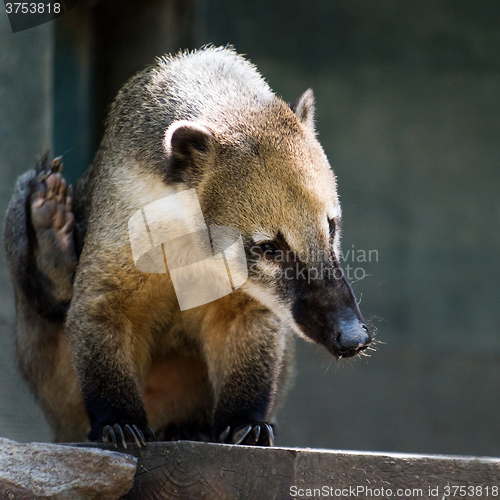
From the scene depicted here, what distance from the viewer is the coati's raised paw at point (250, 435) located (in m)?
3.22

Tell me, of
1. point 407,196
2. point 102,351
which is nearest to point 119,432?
point 102,351

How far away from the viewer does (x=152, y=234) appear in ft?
10.6

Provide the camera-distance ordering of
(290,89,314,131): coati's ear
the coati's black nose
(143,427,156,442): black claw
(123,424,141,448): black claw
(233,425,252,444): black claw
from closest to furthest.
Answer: the coati's black nose, (123,424,141,448): black claw, (143,427,156,442): black claw, (233,425,252,444): black claw, (290,89,314,131): coati's ear

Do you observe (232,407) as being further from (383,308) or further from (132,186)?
(383,308)

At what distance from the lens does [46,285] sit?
3.92m

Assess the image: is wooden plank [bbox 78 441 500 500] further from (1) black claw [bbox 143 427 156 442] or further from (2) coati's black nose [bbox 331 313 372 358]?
(2) coati's black nose [bbox 331 313 372 358]

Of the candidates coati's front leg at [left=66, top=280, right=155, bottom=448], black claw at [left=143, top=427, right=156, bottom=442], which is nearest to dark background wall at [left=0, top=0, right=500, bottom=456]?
coati's front leg at [left=66, top=280, right=155, bottom=448]

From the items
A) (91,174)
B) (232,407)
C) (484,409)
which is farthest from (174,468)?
(484,409)

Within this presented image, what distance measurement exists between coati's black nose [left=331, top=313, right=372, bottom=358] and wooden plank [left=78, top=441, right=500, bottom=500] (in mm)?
456

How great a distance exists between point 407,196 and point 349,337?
5018 mm

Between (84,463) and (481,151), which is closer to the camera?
(84,463)

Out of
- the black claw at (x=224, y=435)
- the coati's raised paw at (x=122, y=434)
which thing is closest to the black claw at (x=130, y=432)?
the coati's raised paw at (x=122, y=434)

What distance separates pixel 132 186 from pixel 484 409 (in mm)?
5512

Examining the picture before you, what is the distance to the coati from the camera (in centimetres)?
296
